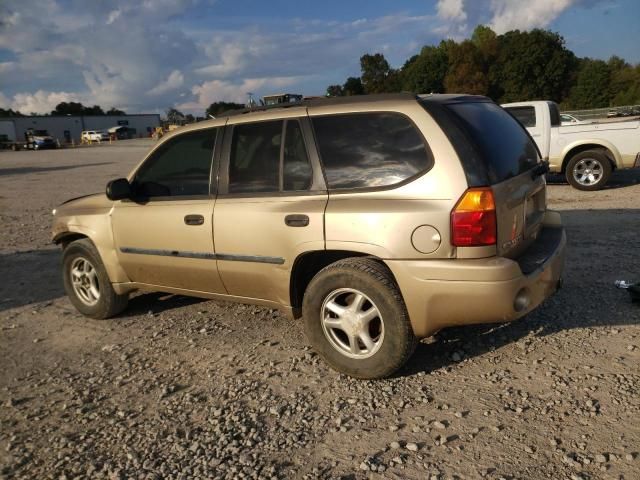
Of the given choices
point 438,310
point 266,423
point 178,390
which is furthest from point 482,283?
point 178,390

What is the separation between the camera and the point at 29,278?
6.52 m

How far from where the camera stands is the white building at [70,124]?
84938 mm

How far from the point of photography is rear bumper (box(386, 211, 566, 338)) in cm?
307

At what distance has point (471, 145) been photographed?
126 inches

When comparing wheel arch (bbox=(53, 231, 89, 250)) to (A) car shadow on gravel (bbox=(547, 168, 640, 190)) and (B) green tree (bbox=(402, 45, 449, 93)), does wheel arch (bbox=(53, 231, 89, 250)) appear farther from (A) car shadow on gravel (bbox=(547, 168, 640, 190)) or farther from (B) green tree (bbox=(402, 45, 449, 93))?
(B) green tree (bbox=(402, 45, 449, 93))

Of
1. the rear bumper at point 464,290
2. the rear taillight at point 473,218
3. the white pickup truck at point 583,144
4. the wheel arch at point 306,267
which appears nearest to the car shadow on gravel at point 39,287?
the wheel arch at point 306,267

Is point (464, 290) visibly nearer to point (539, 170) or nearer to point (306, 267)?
point (306, 267)

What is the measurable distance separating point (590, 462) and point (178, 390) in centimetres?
253

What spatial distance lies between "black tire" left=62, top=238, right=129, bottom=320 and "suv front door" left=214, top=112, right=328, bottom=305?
146 cm

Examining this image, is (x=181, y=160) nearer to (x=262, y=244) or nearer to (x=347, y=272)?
(x=262, y=244)

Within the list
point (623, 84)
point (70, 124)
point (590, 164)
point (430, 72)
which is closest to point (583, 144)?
point (590, 164)

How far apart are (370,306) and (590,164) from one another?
30.7ft

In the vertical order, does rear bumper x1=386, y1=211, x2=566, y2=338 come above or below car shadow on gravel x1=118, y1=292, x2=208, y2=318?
above

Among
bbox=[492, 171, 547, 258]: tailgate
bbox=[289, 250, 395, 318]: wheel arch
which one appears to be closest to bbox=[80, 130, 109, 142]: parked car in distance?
bbox=[289, 250, 395, 318]: wheel arch
